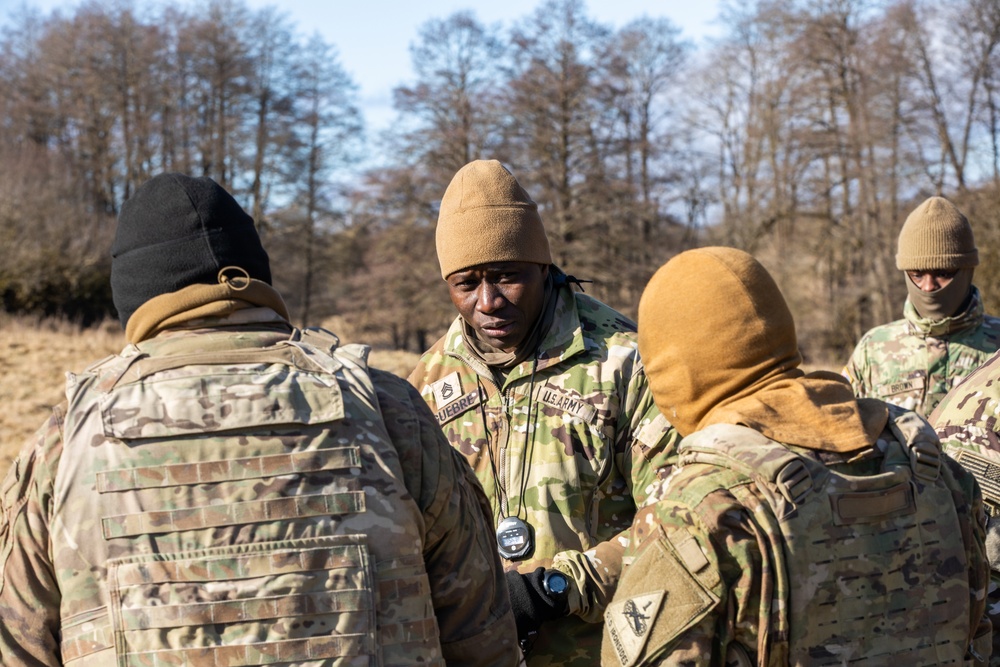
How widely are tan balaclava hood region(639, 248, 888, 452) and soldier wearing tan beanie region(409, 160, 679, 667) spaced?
2.62 feet

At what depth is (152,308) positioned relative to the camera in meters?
2.20

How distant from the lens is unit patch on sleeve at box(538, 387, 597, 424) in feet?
10.6

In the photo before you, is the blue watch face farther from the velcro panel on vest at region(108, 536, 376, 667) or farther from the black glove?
the velcro panel on vest at region(108, 536, 376, 667)

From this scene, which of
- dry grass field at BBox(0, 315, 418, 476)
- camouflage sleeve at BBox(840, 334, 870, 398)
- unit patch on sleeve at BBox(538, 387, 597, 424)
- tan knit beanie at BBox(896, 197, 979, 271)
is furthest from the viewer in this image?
dry grass field at BBox(0, 315, 418, 476)

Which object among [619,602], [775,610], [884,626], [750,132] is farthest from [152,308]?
[750,132]

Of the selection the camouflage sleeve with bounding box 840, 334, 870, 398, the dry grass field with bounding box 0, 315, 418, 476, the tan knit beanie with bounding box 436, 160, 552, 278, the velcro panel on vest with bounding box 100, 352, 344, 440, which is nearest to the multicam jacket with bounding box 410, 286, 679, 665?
the tan knit beanie with bounding box 436, 160, 552, 278

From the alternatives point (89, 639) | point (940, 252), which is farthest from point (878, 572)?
point (940, 252)

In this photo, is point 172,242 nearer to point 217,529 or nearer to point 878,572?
point 217,529

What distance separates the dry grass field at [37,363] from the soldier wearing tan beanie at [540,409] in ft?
35.1

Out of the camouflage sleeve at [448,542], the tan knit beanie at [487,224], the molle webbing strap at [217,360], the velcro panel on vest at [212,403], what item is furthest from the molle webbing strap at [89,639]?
the tan knit beanie at [487,224]

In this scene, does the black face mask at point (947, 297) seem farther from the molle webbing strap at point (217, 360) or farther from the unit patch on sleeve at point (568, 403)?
the molle webbing strap at point (217, 360)

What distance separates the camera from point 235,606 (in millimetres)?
2006

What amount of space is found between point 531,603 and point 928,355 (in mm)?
3935

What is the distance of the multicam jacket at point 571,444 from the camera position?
3.05m
